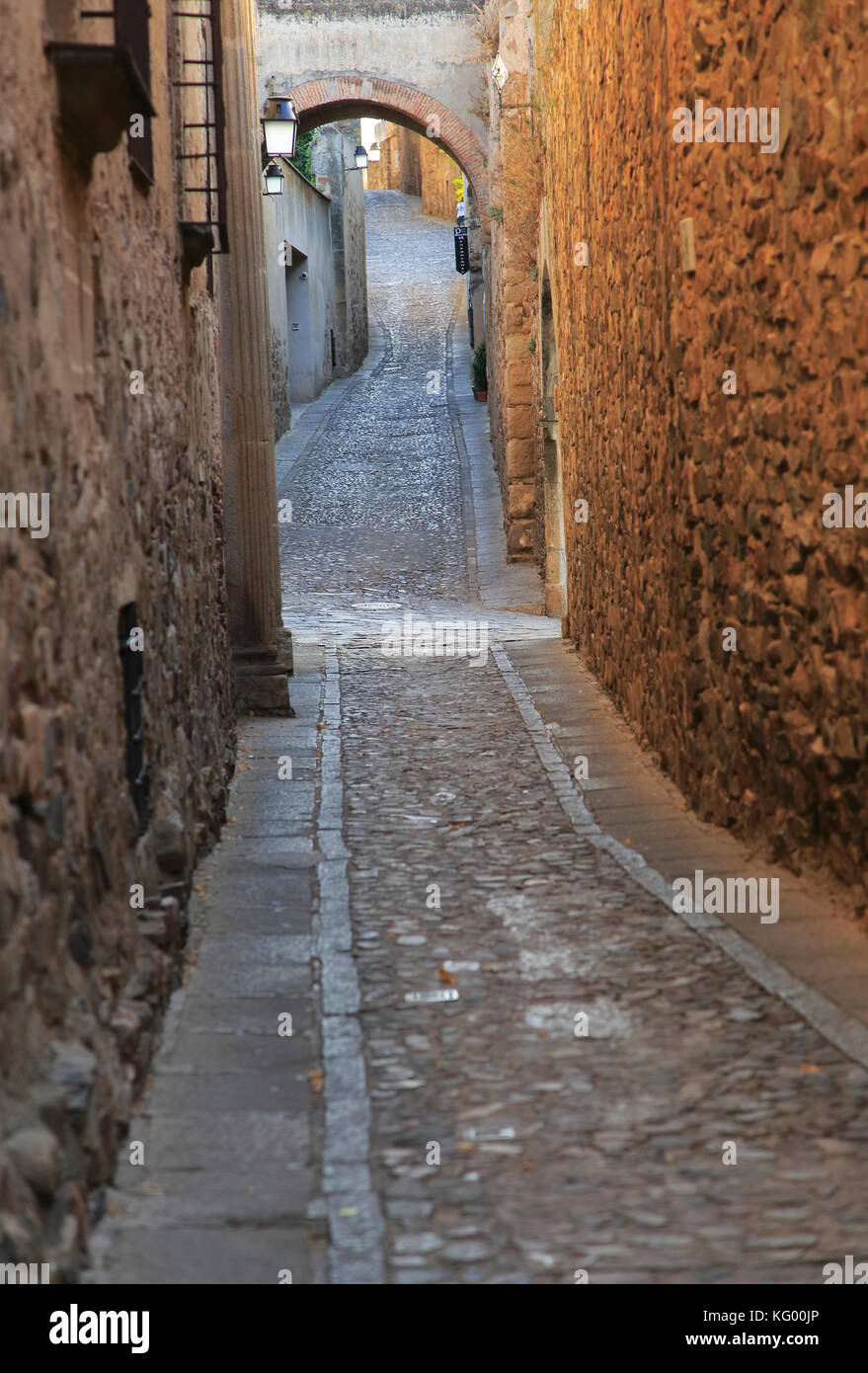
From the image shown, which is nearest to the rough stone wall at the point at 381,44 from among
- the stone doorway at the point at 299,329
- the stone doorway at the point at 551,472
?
the stone doorway at the point at 299,329

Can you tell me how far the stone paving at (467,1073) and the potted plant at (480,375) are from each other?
21.8 m

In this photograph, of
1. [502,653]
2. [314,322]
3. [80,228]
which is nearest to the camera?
[80,228]

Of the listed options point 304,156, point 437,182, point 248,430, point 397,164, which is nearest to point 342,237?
point 304,156

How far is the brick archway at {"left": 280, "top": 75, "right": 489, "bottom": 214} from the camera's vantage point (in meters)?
23.9

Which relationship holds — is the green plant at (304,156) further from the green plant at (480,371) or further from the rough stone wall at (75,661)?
the rough stone wall at (75,661)

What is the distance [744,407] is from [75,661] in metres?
3.57

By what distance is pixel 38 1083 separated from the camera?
3.15 m

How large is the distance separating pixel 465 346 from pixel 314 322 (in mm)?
5899

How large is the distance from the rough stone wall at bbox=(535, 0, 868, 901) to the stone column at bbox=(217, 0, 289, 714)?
2.33 metres

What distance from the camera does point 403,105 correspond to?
78.7 ft

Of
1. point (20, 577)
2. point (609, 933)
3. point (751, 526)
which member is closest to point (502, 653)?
point (751, 526)

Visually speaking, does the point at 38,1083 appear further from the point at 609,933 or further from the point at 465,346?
the point at 465,346

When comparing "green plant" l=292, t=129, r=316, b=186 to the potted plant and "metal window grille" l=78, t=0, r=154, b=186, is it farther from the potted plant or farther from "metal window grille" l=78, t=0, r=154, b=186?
"metal window grille" l=78, t=0, r=154, b=186

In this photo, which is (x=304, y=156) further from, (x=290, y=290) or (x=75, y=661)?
(x=75, y=661)
